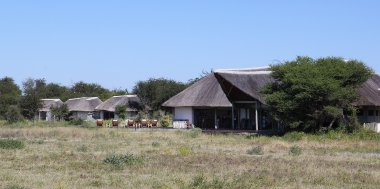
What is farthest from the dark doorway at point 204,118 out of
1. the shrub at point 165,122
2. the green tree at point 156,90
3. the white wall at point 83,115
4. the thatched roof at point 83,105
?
the white wall at point 83,115

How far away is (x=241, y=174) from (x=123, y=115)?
64547 millimetres

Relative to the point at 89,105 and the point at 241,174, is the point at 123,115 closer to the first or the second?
the point at 89,105

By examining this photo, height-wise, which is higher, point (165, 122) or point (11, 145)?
point (165, 122)

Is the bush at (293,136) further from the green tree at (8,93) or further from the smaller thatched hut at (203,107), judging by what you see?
the green tree at (8,93)

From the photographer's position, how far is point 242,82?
154 feet

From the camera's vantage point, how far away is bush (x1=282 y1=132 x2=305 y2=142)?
33.9m

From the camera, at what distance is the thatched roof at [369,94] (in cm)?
4003

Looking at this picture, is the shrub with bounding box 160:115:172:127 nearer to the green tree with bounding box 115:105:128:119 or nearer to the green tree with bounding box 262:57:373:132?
the green tree with bounding box 115:105:128:119

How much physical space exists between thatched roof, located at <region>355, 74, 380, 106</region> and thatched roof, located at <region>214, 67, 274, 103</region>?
273 inches

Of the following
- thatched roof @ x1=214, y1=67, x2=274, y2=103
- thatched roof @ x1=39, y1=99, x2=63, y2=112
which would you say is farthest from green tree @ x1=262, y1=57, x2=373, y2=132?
thatched roof @ x1=39, y1=99, x2=63, y2=112

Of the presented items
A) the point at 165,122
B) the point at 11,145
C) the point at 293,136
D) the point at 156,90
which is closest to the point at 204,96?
the point at 165,122

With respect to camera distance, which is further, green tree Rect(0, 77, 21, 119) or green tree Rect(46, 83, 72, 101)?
green tree Rect(46, 83, 72, 101)

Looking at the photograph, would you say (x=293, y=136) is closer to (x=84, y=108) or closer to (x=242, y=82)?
(x=242, y=82)

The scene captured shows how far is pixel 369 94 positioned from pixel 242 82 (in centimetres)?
969
